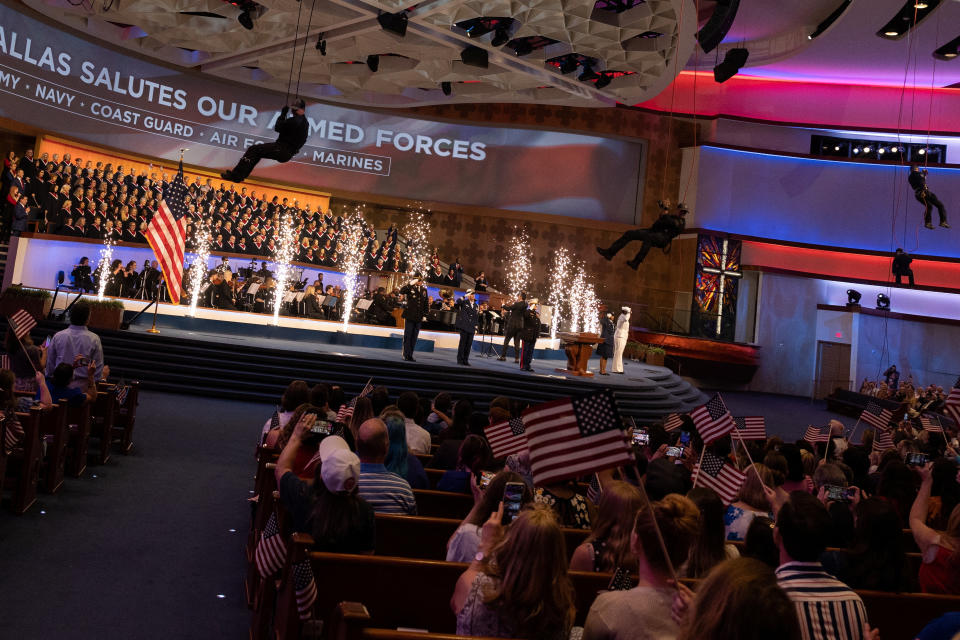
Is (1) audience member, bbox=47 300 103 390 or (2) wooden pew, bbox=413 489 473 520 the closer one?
(2) wooden pew, bbox=413 489 473 520

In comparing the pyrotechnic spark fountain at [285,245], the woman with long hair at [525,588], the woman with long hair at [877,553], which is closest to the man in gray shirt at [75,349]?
the woman with long hair at [525,588]

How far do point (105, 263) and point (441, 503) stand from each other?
56.5 feet

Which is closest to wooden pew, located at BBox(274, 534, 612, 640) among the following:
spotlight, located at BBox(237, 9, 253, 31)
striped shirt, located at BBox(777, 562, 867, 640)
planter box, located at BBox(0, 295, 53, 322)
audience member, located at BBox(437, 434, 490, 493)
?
striped shirt, located at BBox(777, 562, 867, 640)

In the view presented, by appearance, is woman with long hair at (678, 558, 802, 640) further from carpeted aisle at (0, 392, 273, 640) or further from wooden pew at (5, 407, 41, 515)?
wooden pew at (5, 407, 41, 515)

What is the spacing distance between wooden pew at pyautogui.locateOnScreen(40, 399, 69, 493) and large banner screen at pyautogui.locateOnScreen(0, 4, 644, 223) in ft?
50.1

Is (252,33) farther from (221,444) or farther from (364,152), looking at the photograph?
(221,444)

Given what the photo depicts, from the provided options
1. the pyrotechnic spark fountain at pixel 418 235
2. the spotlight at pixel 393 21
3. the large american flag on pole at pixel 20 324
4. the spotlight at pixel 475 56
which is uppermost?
the spotlight at pixel 475 56

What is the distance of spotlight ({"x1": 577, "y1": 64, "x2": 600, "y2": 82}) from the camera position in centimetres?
1959

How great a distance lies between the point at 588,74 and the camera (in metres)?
19.7

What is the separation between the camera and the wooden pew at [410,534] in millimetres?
3996

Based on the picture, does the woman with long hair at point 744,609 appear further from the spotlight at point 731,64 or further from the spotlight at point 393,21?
the spotlight at point 393,21

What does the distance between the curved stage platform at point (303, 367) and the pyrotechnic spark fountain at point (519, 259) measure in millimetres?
8653

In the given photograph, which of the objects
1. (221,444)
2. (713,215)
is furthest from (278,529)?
(713,215)

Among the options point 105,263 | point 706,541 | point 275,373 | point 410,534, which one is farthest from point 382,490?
point 105,263
